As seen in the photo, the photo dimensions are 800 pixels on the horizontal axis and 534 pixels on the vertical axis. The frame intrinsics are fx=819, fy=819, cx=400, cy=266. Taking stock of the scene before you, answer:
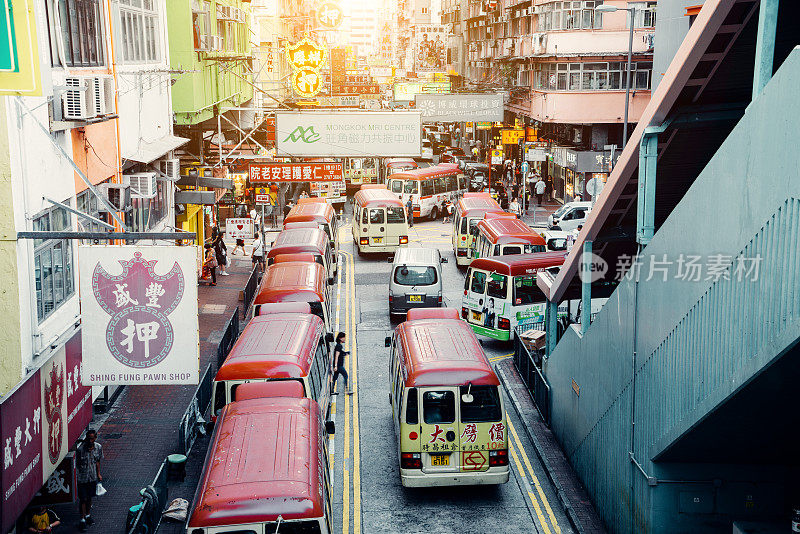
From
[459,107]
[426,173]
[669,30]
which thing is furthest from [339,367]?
[459,107]

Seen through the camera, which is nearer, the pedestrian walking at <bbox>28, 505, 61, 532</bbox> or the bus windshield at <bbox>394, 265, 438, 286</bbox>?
the pedestrian walking at <bbox>28, 505, 61, 532</bbox>

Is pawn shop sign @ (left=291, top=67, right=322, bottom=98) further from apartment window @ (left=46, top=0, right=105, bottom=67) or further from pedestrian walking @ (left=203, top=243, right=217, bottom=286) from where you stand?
apartment window @ (left=46, top=0, right=105, bottom=67)

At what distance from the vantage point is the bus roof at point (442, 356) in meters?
11.5

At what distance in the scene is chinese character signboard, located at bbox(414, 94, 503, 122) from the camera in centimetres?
3888

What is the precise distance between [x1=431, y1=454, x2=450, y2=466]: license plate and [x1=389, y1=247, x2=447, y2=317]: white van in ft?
34.3

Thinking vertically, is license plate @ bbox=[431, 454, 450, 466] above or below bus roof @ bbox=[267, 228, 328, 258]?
below

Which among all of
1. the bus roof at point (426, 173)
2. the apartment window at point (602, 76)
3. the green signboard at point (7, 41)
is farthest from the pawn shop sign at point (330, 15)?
the green signboard at point (7, 41)

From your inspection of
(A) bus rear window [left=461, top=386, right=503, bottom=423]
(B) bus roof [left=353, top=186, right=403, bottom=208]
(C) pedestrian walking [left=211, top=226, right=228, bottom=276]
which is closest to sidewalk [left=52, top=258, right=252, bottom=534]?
(A) bus rear window [left=461, top=386, right=503, bottom=423]

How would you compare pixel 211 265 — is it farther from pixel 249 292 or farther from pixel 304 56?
pixel 304 56

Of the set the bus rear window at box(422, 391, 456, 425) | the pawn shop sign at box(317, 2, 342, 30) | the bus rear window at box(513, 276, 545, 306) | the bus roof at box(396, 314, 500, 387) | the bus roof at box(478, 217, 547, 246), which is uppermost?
the pawn shop sign at box(317, 2, 342, 30)

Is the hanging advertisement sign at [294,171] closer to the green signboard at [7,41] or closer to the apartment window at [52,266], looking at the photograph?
the apartment window at [52,266]

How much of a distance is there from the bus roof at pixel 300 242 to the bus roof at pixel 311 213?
2321 millimetres

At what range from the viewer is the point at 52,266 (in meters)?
12.3

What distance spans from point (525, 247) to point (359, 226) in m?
9.73
